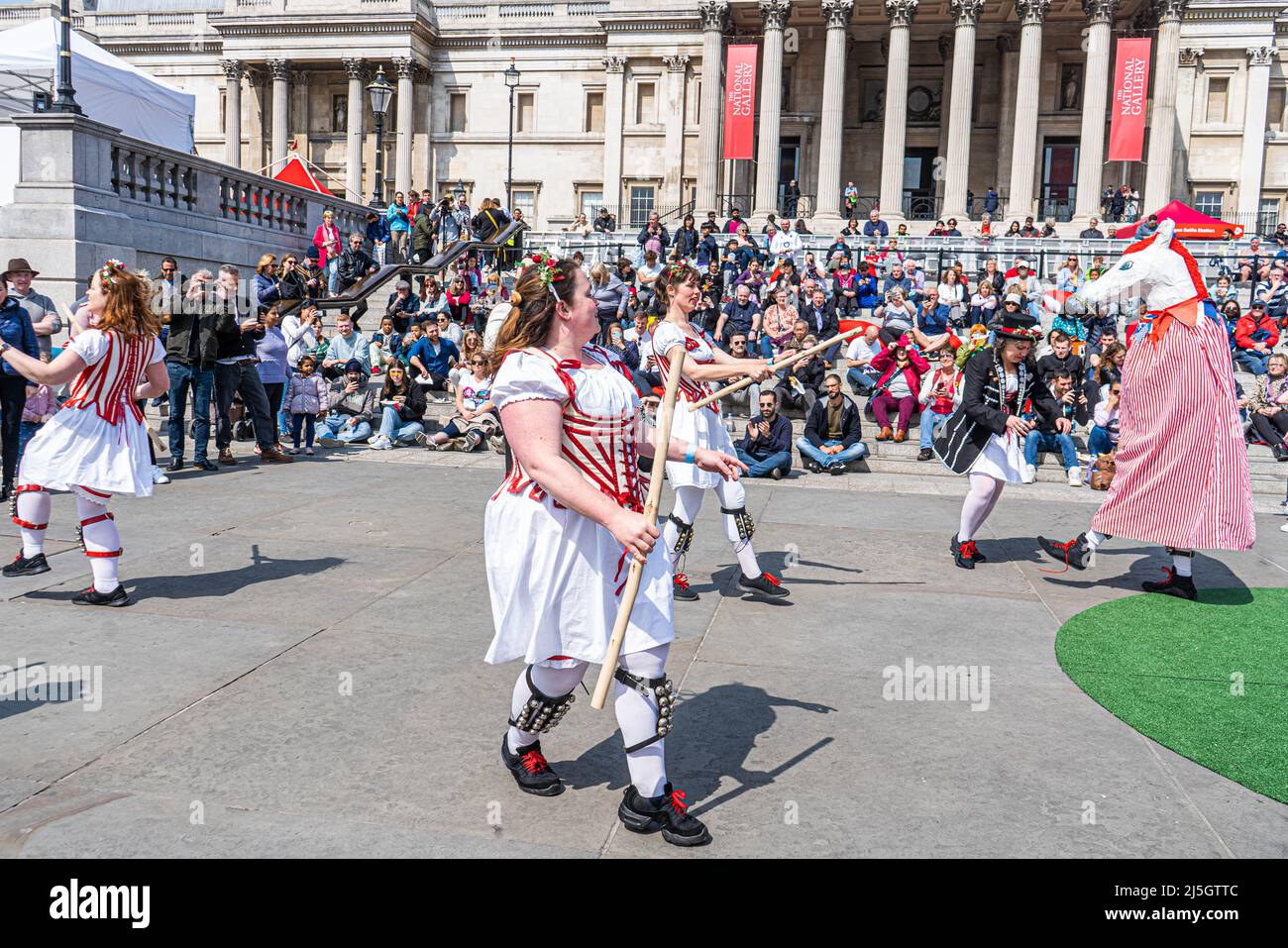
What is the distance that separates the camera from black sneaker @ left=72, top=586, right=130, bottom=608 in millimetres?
6627

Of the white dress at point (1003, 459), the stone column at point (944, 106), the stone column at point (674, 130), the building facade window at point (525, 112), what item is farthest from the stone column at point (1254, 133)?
the white dress at point (1003, 459)

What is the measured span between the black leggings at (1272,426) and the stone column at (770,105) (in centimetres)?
3329

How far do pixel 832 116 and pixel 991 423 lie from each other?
136 ft

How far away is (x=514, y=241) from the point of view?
3216 cm

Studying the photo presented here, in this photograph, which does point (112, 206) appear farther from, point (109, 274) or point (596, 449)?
point (596, 449)

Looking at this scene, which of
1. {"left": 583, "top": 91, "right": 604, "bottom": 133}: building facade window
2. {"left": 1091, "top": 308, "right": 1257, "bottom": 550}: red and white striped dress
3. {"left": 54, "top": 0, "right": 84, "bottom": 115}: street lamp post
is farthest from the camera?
{"left": 583, "top": 91, "right": 604, "bottom": 133}: building facade window

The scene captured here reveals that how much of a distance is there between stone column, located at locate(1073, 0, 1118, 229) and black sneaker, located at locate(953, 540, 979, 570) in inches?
1559

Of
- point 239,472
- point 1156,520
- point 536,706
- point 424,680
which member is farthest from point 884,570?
point 239,472

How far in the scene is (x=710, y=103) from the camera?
4809cm

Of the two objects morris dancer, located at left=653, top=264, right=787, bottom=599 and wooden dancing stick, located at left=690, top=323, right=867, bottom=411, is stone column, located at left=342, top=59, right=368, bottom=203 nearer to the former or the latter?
morris dancer, located at left=653, top=264, right=787, bottom=599

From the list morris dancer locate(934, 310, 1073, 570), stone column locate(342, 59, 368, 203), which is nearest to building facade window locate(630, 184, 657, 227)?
stone column locate(342, 59, 368, 203)

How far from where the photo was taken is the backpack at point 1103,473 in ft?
43.1

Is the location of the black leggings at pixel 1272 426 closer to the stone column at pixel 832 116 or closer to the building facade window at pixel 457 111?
the stone column at pixel 832 116

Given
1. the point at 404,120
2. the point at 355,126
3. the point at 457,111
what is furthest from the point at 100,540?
the point at 457,111
